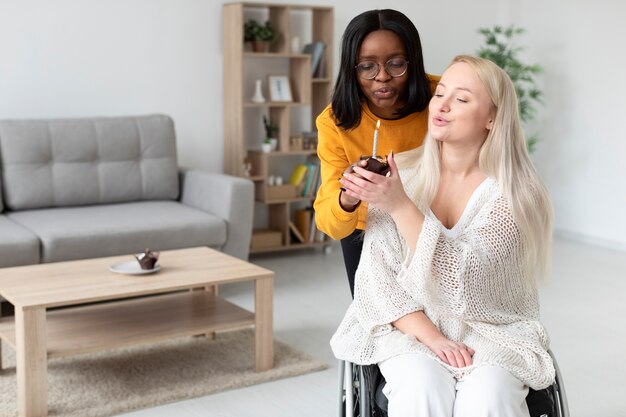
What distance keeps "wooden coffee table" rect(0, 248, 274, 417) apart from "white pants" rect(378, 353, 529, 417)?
4.46 ft

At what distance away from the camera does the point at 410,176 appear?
2.11 meters

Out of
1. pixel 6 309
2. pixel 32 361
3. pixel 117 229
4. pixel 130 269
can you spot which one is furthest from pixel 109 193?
pixel 32 361

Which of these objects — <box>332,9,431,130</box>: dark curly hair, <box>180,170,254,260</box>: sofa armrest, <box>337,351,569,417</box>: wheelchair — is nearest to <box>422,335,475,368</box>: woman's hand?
<box>337,351,569,417</box>: wheelchair

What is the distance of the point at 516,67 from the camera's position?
222 inches

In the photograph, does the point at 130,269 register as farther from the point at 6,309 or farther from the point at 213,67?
the point at 213,67

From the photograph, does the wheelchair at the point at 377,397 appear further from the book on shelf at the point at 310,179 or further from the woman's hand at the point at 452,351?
the book on shelf at the point at 310,179

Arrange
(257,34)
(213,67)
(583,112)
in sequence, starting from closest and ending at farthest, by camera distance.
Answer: (257,34) → (213,67) → (583,112)

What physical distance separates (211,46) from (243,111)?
1.36 ft

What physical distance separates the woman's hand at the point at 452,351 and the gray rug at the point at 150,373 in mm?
1323

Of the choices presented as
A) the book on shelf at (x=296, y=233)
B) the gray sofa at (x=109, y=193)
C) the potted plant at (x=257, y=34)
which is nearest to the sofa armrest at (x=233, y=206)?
the gray sofa at (x=109, y=193)

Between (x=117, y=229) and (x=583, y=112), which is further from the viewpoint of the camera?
(x=583, y=112)

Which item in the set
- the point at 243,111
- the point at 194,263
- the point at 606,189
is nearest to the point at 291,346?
the point at 194,263

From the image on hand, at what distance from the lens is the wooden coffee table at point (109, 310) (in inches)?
111

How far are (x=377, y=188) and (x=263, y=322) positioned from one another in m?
1.54
